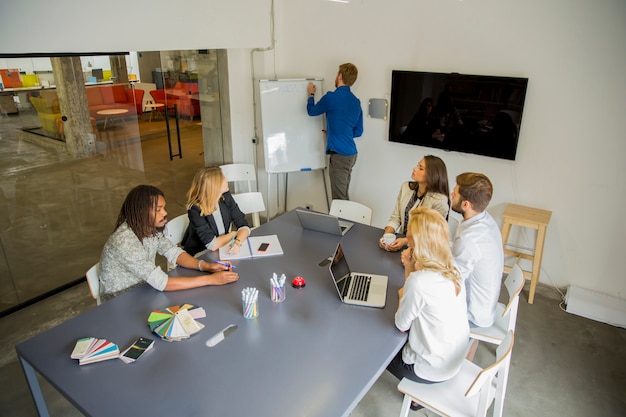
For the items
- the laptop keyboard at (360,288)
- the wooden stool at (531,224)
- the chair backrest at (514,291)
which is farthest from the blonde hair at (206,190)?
the wooden stool at (531,224)

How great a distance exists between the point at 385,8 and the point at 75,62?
2.99 meters

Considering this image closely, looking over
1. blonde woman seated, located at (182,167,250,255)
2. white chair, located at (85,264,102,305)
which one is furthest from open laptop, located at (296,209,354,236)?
white chair, located at (85,264,102,305)

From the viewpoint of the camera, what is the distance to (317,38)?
5078 millimetres

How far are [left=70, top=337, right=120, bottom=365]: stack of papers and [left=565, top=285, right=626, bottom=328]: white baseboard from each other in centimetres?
372

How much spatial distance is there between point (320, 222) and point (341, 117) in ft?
6.01

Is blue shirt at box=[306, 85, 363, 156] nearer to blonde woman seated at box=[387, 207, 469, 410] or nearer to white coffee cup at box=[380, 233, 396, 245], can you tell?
white coffee cup at box=[380, 233, 396, 245]

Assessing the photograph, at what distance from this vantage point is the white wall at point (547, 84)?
3.64m

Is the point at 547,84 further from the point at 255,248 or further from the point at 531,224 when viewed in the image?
the point at 255,248

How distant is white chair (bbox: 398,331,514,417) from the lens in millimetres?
2035

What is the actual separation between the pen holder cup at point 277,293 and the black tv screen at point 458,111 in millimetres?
2687

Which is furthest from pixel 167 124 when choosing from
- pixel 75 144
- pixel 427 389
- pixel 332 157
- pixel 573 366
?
pixel 573 366

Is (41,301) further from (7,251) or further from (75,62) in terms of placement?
(75,62)

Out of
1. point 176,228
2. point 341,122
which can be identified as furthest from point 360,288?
point 341,122

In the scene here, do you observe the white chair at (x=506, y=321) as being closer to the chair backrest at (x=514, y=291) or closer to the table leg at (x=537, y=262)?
the chair backrest at (x=514, y=291)
